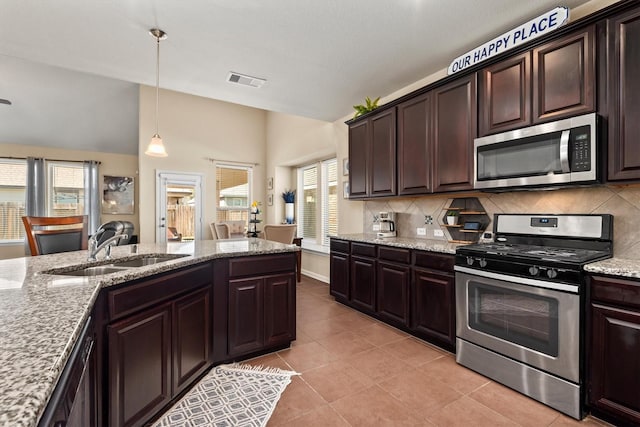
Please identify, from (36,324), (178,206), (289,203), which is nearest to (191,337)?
(36,324)

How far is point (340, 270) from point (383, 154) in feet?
5.07

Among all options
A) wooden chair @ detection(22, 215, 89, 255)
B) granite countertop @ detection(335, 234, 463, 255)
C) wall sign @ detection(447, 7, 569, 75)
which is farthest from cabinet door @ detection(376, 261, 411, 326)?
wooden chair @ detection(22, 215, 89, 255)

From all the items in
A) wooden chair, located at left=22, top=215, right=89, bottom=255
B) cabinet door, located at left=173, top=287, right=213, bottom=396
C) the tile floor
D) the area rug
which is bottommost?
the tile floor

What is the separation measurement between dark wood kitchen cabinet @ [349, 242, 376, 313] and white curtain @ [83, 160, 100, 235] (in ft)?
19.7

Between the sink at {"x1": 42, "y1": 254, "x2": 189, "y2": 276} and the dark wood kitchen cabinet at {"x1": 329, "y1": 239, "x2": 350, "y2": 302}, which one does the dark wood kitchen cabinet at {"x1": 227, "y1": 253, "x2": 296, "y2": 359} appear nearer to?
the sink at {"x1": 42, "y1": 254, "x2": 189, "y2": 276}

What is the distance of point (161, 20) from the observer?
2365mm

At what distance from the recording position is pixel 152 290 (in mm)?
1670

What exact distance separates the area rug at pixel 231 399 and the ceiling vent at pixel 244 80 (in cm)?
289

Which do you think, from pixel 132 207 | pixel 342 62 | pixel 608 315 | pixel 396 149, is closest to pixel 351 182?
pixel 396 149

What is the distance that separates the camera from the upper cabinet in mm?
1949

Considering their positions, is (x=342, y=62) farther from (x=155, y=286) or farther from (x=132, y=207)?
(x=132, y=207)

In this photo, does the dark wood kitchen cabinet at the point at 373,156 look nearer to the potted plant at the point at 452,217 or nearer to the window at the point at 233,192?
the potted plant at the point at 452,217

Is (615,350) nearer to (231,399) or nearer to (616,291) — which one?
(616,291)

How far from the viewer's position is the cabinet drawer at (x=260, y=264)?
2375 mm
